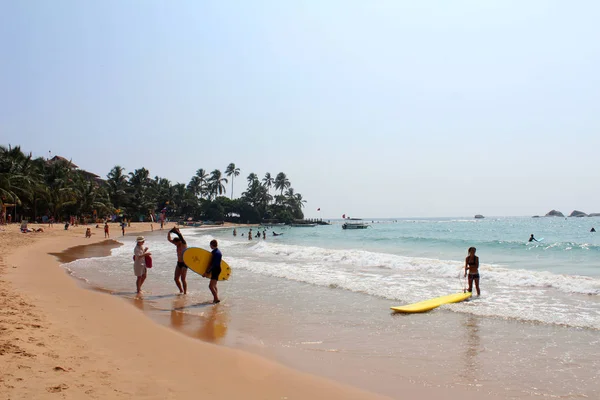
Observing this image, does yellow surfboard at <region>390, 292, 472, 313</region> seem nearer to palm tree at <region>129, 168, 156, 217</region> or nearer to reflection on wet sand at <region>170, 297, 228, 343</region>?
reflection on wet sand at <region>170, 297, 228, 343</region>

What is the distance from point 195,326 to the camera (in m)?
7.38

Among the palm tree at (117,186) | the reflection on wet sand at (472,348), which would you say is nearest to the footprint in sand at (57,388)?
the reflection on wet sand at (472,348)

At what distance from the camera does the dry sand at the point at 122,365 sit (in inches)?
155

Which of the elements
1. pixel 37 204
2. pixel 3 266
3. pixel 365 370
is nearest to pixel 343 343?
pixel 365 370

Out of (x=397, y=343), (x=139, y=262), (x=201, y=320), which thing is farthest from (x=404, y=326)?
(x=139, y=262)

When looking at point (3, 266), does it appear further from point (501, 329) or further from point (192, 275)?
point (501, 329)

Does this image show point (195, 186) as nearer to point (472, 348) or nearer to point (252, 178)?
point (252, 178)

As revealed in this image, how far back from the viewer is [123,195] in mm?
69188

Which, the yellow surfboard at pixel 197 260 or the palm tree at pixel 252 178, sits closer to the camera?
the yellow surfboard at pixel 197 260

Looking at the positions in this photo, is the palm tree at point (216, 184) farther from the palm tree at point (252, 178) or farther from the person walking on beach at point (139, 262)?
the person walking on beach at point (139, 262)

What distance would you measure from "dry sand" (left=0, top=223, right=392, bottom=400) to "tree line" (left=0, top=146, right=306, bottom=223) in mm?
34944

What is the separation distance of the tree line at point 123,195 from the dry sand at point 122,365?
34944 millimetres

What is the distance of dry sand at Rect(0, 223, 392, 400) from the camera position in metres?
3.94

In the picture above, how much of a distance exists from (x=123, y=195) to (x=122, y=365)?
69.7 meters
